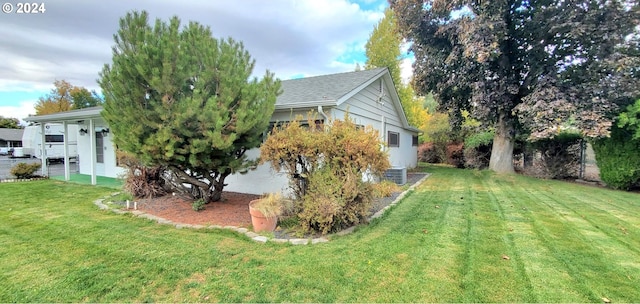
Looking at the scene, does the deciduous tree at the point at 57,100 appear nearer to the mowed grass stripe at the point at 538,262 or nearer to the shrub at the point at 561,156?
the mowed grass stripe at the point at 538,262

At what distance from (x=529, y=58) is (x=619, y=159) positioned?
4793 millimetres

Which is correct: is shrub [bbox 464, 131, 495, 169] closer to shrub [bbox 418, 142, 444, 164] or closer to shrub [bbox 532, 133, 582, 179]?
shrub [bbox 532, 133, 582, 179]

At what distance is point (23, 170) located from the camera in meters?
11.1

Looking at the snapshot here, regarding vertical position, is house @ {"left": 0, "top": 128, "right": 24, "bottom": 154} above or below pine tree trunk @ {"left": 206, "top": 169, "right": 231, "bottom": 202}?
above

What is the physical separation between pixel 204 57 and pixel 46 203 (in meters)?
5.77

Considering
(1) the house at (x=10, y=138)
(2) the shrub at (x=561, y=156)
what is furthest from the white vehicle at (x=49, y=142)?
(2) the shrub at (x=561, y=156)

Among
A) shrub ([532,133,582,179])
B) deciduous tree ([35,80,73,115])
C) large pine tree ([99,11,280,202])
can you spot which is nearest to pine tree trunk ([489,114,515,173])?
shrub ([532,133,582,179])

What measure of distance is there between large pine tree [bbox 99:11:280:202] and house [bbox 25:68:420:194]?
133cm

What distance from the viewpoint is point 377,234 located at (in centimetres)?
436

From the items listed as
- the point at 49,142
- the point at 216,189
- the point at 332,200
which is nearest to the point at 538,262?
the point at 332,200

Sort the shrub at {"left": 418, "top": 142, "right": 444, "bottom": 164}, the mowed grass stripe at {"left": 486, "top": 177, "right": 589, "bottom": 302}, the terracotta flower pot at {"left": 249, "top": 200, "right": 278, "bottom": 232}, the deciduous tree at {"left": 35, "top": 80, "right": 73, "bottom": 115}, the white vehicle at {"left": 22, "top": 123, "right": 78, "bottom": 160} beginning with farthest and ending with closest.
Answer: the deciduous tree at {"left": 35, "top": 80, "right": 73, "bottom": 115}, the white vehicle at {"left": 22, "top": 123, "right": 78, "bottom": 160}, the shrub at {"left": 418, "top": 142, "right": 444, "bottom": 164}, the terracotta flower pot at {"left": 249, "top": 200, "right": 278, "bottom": 232}, the mowed grass stripe at {"left": 486, "top": 177, "right": 589, "bottom": 302}

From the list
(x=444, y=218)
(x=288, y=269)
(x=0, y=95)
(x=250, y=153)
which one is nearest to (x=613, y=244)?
(x=444, y=218)

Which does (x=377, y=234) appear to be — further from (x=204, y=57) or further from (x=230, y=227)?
(x=204, y=57)

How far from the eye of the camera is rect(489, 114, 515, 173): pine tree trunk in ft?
39.4
